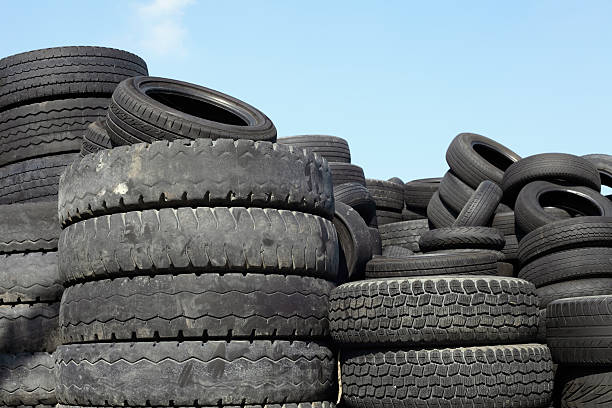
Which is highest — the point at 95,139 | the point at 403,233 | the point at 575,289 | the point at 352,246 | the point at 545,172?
the point at 545,172

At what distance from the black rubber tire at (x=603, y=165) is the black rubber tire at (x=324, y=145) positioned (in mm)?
3823

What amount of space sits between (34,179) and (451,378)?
426 cm

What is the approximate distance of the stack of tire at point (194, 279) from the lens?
428 centimetres

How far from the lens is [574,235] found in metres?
7.78

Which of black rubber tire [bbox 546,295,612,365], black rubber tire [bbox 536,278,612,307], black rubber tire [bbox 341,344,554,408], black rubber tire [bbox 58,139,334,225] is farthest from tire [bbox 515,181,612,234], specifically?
black rubber tire [bbox 58,139,334,225]

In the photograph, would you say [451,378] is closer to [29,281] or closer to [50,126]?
[29,281]

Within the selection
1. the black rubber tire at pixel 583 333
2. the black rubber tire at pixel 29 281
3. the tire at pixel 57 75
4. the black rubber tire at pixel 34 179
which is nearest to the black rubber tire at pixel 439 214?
the tire at pixel 57 75

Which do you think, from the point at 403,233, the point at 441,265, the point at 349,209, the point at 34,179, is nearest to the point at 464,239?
the point at 349,209

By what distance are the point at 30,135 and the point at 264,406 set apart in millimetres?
3969

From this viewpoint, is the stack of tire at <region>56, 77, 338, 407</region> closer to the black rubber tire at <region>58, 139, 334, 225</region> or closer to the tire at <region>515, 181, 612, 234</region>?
the black rubber tire at <region>58, 139, 334, 225</region>

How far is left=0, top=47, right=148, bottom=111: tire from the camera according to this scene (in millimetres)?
7113

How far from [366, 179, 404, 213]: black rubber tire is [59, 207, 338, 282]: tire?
7.03m

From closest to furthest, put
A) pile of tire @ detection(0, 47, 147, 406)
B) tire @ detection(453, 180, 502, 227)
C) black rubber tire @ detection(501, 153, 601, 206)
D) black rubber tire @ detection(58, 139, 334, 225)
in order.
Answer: black rubber tire @ detection(58, 139, 334, 225), pile of tire @ detection(0, 47, 147, 406), tire @ detection(453, 180, 502, 227), black rubber tire @ detection(501, 153, 601, 206)

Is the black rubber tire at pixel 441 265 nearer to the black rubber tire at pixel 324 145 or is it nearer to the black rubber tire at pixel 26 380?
the black rubber tire at pixel 26 380
